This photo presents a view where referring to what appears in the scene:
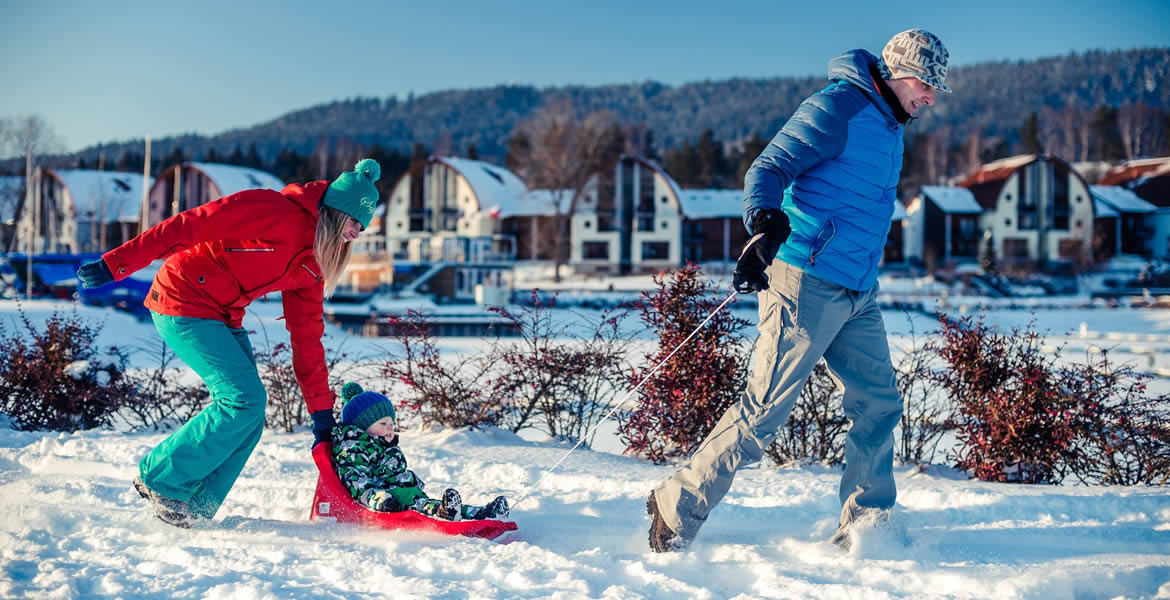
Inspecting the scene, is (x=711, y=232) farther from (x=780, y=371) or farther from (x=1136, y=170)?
(x=780, y=371)

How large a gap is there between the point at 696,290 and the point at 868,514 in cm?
185

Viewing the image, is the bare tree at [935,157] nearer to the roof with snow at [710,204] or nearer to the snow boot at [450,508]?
the roof with snow at [710,204]

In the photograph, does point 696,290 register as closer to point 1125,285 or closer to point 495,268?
point 495,268

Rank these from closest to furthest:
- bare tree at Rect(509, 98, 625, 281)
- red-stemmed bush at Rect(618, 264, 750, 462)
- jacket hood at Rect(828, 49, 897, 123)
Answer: jacket hood at Rect(828, 49, 897, 123) → red-stemmed bush at Rect(618, 264, 750, 462) → bare tree at Rect(509, 98, 625, 281)

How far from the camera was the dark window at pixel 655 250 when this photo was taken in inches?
1688

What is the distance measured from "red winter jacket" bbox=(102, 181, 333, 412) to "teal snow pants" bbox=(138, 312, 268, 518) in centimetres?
8

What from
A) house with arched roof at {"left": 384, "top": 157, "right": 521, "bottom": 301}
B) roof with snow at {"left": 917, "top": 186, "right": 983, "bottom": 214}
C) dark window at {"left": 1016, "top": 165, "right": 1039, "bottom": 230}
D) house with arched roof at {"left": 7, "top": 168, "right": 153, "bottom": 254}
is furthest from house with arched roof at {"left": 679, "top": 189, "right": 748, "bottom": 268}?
house with arched roof at {"left": 7, "top": 168, "right": 153, "bottom": 254}

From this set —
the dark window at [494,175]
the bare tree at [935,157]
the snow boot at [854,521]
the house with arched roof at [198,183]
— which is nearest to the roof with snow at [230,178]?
the house with arched roof at [198,183]

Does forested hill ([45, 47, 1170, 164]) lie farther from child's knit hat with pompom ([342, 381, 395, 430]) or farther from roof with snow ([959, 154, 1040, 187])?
child's knit hat with pompom ([342, 381, 395, 430])

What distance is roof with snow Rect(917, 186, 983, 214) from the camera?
4566cm

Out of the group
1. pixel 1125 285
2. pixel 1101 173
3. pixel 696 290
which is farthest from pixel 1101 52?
pixel 696 290

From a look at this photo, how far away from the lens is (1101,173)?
53844mm

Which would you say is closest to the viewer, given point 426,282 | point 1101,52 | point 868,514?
point 868,514

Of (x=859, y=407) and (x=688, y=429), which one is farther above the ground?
(x=859, y=407)
